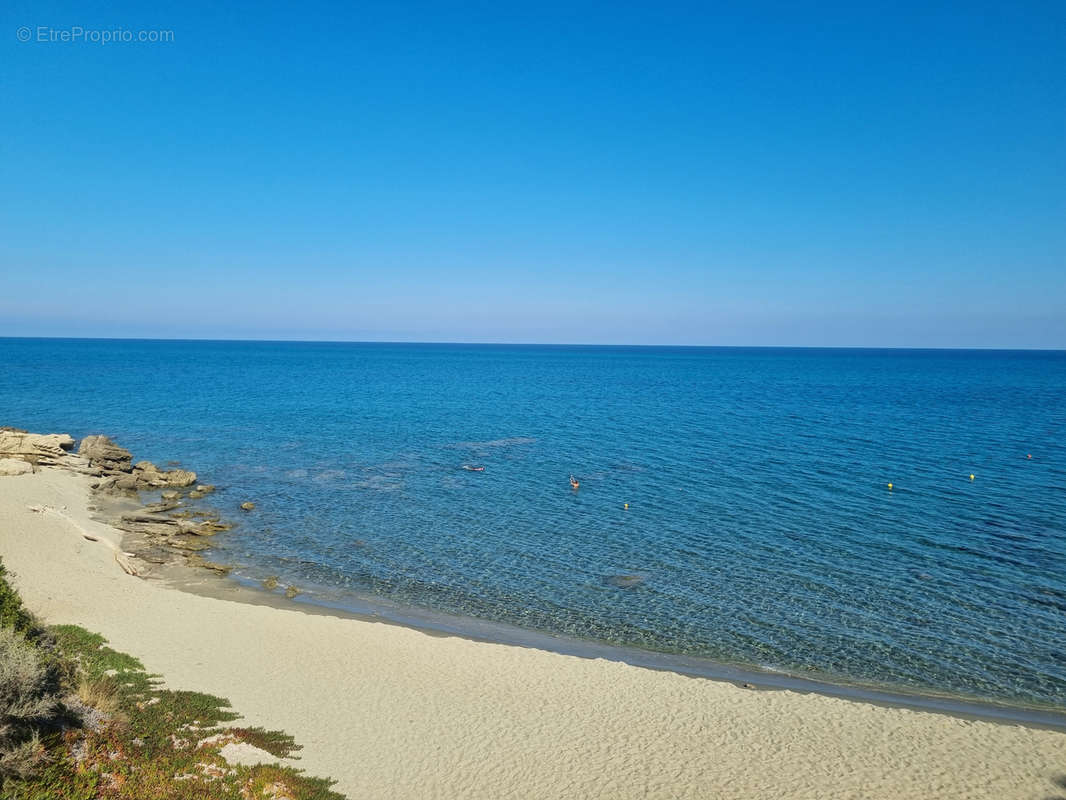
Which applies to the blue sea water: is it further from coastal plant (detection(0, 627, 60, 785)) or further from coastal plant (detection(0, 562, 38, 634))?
coastal plant (detection(0, 627, 60, 785))

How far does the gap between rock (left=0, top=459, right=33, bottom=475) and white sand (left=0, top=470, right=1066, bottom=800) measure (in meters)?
24.7

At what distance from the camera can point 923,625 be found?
23.7 m

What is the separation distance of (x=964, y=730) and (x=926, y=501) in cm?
2668

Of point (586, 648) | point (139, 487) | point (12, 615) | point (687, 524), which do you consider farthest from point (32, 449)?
point (687, 524)

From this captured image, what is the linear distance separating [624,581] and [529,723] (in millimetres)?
11765

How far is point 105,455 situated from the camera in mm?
48312

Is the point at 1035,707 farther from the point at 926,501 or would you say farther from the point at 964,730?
the point at 926,501

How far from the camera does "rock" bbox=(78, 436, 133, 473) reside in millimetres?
47131

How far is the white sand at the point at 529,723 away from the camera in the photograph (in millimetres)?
14625

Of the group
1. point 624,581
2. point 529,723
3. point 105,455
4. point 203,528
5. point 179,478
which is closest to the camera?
point 529,723

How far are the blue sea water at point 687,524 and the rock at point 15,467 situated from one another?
962 centimetres

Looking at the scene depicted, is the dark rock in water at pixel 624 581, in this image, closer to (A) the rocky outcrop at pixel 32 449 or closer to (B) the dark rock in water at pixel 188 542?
(B) the dark rock in water at pixel 188 542

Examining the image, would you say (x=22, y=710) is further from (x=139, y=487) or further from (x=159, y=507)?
(x=139, y=487)

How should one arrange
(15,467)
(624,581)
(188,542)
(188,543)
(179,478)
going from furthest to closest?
(179,478), (15,467), (188,542), (188,543), (624,581)
